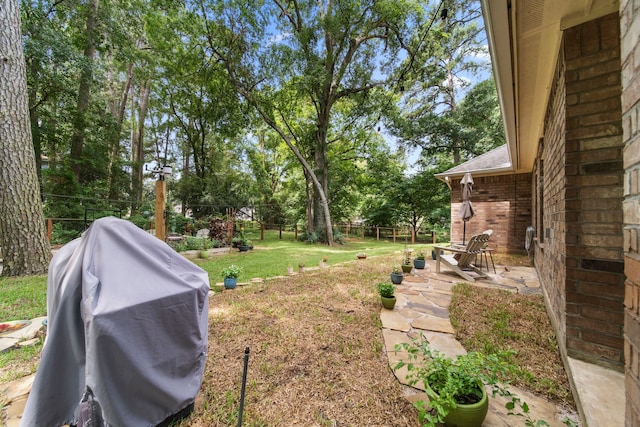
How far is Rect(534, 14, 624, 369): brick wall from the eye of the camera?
171cm

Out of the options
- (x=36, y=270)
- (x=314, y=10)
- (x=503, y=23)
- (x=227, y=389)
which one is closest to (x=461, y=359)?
(x=227, y=389)

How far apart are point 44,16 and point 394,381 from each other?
40.3ft

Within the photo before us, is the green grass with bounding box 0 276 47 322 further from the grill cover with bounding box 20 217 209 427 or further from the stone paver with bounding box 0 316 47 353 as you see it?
the grill cover with bounding box 20 217 209 427

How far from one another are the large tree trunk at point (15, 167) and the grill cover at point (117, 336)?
476cm

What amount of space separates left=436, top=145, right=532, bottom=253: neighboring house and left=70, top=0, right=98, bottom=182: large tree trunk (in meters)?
12.6

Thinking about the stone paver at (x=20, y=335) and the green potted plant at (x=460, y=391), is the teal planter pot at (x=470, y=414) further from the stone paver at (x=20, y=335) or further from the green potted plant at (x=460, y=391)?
the stone paver at (x=20, y=335)

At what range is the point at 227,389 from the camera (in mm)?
1812

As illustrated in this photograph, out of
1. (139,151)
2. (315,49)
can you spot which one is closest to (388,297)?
(315,49)

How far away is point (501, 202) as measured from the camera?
294 inches

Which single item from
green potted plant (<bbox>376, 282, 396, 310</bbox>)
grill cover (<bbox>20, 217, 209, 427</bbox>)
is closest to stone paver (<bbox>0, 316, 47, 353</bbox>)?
grill cover (<bbox>20, 217, 209, 427</bbox>)

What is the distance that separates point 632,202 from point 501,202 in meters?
8.00

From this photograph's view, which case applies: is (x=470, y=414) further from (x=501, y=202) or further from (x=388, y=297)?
(x=501, y=202)

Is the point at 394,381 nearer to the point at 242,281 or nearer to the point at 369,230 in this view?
the point at 242,281

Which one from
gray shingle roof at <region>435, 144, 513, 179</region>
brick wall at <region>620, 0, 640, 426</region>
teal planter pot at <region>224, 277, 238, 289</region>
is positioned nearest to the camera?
brick wall at <region>620, 0, 640, 426</region>
